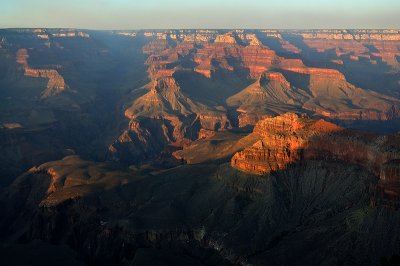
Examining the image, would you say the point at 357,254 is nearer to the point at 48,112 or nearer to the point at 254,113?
the point at 254,113

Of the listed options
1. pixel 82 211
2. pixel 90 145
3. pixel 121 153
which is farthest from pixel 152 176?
pixel 90 145

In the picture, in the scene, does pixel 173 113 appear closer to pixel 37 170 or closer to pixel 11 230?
pixel 37 170

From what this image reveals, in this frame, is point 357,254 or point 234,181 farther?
point 234,181

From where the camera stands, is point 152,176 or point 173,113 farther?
point 173,113

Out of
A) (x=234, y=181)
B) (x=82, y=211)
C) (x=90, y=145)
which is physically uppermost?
(x=234, y=181)

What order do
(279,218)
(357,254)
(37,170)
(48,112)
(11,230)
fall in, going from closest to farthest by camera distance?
(357,254) < (279,218) < (11,230) < (37,170) < (48,112)

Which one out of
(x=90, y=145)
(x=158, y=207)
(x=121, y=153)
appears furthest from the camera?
(x=90, y=145)

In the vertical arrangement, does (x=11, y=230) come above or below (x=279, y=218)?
below

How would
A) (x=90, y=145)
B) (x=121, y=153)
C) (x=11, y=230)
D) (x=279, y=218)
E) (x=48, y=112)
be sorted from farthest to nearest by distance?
(x=48, y=112)
(x=90, y=145)
(x=121, y=153)
(x=11, y=230)
(x=279, y=218)

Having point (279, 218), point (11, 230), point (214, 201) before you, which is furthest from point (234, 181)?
point (11, 230)
